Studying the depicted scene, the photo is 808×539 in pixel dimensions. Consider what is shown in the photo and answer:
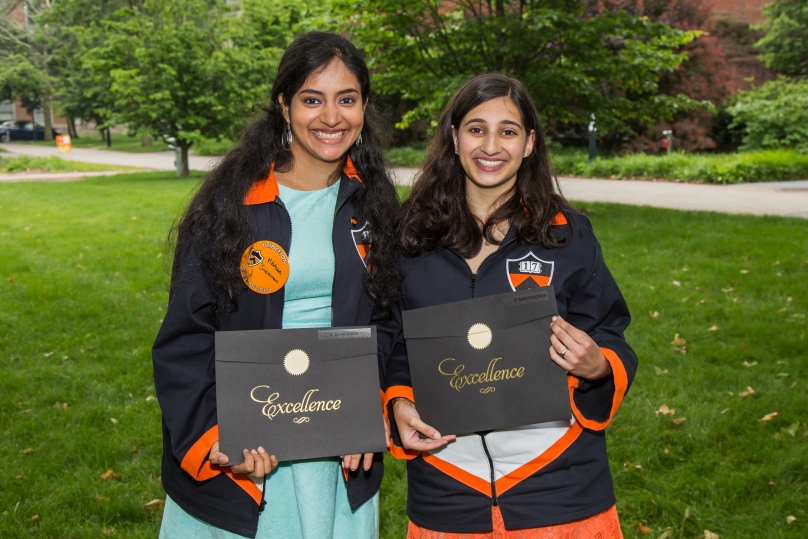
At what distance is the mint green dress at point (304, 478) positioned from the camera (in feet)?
6.86

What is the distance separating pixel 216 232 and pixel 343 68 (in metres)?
0.60

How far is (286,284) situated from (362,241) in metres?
0.28

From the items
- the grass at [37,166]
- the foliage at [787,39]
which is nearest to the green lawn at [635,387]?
Answer: the grass at [37,166]

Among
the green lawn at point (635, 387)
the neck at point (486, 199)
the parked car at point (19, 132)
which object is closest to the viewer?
the neck at point (486, 199)

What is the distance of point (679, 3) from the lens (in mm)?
20672

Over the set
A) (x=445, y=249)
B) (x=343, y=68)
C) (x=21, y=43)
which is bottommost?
(x=21, y=43)

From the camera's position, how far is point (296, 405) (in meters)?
1.96

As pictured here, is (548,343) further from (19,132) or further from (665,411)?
(19,132)

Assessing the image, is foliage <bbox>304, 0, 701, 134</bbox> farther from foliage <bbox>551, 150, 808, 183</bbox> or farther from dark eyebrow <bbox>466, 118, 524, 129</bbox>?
dark eyebrow <bbox>466, 118, 524, 129</bbox>

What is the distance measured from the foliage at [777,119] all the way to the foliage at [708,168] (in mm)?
3127

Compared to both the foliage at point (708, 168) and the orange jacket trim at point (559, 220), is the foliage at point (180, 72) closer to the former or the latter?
the foliage at point (708, 168)

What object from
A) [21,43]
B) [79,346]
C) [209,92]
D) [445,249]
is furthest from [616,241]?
[21,43]

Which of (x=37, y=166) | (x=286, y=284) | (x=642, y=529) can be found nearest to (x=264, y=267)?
(x=286, y=284)

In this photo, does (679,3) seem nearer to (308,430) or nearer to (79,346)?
(79,346)
